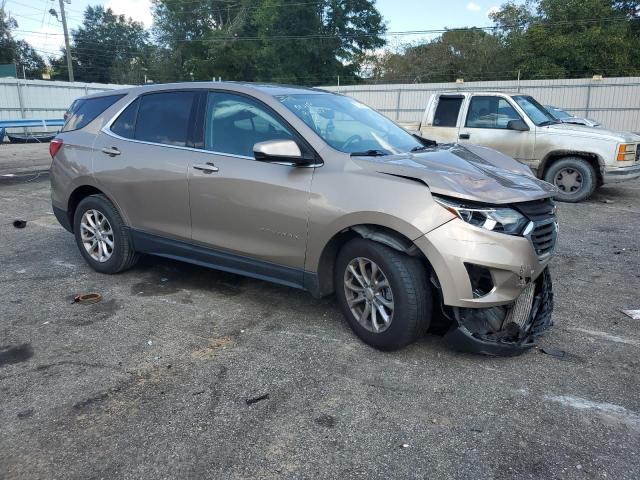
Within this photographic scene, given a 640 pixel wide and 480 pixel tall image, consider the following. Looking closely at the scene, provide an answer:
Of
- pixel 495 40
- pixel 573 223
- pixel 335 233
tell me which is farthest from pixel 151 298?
pixel 495 40

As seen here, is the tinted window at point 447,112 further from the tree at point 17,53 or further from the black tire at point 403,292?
the tree at point 17,53

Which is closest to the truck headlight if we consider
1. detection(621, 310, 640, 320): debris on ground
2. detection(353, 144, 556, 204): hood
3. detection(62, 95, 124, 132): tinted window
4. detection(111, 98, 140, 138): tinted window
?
detection(621, 310, 640, 320): debris on ground

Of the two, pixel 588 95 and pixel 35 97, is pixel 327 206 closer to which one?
pixel 588 95

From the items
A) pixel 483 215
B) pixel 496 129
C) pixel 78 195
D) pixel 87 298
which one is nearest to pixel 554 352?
pixel 483 215

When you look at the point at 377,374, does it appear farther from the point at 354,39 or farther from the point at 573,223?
the point at 354,39

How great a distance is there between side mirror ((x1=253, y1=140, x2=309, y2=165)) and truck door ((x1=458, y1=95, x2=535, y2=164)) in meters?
6.75

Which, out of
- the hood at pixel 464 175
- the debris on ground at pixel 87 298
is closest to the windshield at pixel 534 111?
the hood at pixel 464 175

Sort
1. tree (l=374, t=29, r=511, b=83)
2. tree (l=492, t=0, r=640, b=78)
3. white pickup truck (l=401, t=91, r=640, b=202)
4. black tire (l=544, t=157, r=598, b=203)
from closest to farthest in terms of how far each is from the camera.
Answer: white pickup truck (l=401, t=91, r=640, b=202)
black tire (l=544, t=157, r=598, b=203)
tree (l=492, t=0, r=640, b=78)
tree (l=374, t=29, r=511, b=83)

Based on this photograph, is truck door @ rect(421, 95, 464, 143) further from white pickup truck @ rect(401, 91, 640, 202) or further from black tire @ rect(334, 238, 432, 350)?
black tire @ rect(334, 238, 432, 350)

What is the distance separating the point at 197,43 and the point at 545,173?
52.5 metres

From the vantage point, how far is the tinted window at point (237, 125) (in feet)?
13.8

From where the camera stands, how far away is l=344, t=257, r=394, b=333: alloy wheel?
3637 millimetres

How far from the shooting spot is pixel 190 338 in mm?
4047

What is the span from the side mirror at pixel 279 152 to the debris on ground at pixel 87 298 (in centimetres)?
213
